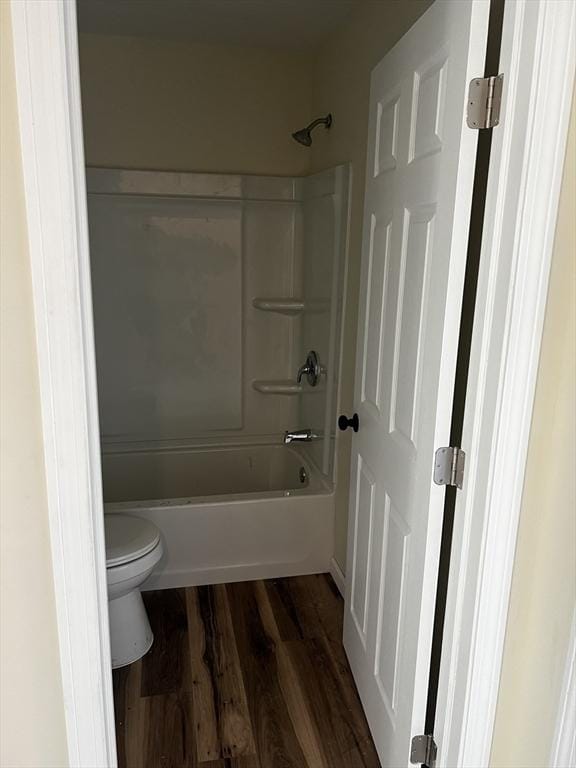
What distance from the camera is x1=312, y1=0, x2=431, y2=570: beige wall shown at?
2145 millimetres

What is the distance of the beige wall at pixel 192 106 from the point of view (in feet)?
9.55

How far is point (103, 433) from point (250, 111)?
1841 millimetres

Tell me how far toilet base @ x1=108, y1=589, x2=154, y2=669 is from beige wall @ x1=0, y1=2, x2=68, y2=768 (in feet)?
3.33

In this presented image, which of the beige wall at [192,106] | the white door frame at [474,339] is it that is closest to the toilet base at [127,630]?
the white door frame at [474,339]

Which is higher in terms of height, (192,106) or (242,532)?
(192,106)

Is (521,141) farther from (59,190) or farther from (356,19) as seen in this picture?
(356,19)

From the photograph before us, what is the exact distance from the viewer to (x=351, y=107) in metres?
2.47

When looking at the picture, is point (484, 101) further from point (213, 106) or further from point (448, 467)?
point (213, 106)

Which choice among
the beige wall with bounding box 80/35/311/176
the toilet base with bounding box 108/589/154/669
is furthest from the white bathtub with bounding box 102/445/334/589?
the beige wall with bounding box 80/35/311/176

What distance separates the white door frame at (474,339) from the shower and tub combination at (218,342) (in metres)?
1.45

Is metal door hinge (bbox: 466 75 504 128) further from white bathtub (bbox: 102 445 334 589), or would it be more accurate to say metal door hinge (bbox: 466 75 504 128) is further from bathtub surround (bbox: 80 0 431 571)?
white bathtub (bbox: 102 445 334 589)

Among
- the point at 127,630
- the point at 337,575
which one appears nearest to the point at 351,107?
the point at 337,575

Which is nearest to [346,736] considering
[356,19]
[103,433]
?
[103,433]

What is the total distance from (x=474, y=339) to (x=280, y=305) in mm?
2053
